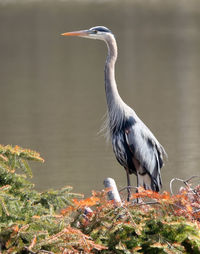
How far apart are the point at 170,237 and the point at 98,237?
27 cm

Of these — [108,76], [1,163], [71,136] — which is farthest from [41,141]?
[1,163]

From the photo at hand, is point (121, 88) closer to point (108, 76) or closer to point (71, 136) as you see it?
point (71, 136)

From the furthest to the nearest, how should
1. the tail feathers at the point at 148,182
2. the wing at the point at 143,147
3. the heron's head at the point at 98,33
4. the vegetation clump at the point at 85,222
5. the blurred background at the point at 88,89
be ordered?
1. the blurred background at the point at 88,89
2. the heron's head at the point at 98,33
3. the tail feathers at the point at 148,182
4. the wing at the point at 143,147
5. the vegetation clump at the point at 85,222

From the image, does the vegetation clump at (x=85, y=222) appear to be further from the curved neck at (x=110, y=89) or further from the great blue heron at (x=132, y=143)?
the curved neck at (x=110, y=89)

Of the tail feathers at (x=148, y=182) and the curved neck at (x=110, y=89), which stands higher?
the curved neck at (x=110, y=89)

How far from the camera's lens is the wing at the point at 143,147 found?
4871 millimetres

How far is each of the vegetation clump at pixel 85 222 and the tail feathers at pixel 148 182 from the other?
2485 millimetres

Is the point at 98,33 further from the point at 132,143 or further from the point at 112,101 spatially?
the point at 132,143

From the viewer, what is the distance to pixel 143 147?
4.89 meters

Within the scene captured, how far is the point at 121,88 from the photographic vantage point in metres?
14.0

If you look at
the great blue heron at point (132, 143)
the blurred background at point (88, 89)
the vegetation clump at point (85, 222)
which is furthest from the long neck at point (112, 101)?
the vegetation clump at point (85, 222)

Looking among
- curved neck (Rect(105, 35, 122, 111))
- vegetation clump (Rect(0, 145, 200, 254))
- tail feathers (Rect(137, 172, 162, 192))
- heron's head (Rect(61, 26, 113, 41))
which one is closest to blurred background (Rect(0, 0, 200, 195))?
tail feathers (Rect(137, 172, 162, 192))

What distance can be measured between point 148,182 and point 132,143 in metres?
0.38

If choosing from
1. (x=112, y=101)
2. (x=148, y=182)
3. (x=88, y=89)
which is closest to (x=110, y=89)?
(x=112, y=101)
